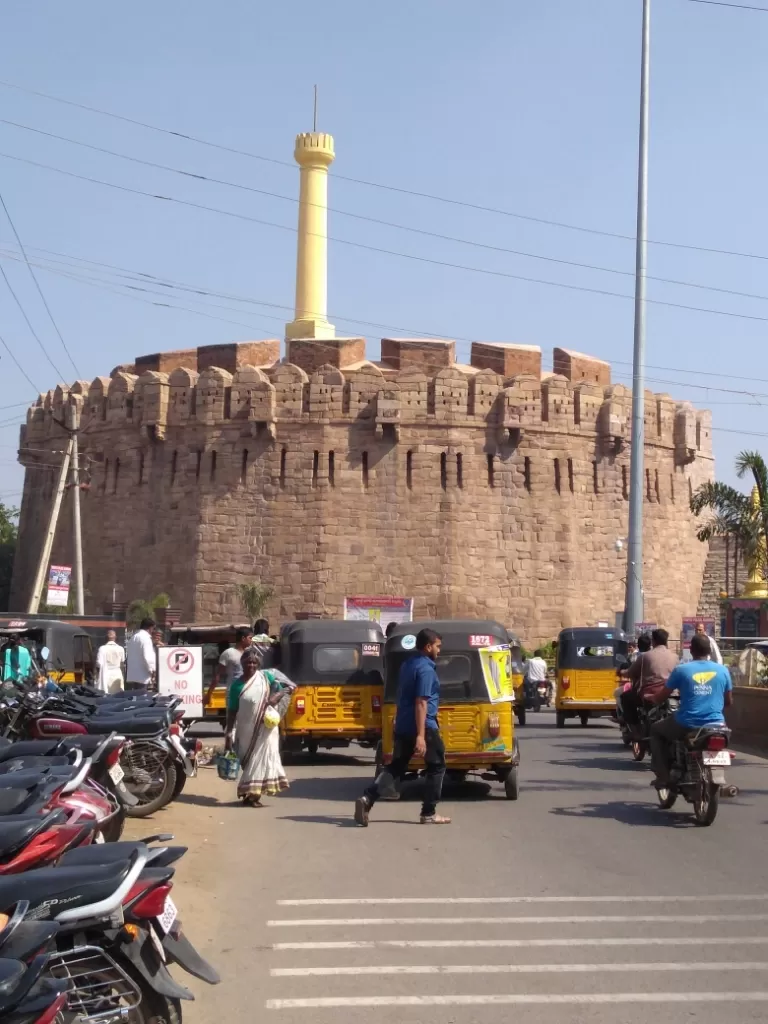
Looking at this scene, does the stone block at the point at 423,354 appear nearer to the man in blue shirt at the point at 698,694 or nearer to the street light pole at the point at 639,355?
the street light pole at the point at 639,355

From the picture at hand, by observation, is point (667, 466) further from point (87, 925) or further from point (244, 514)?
point (87, 925)

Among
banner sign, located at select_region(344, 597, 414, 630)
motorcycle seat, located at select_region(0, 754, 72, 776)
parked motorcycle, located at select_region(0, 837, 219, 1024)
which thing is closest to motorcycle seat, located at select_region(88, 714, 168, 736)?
motorcycle seat, located at select_region(0, 754, 72, 776)

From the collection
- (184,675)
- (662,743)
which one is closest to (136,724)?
(662,743)

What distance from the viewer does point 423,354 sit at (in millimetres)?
37219

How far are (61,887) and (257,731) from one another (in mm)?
6858

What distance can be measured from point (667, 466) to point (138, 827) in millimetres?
32767

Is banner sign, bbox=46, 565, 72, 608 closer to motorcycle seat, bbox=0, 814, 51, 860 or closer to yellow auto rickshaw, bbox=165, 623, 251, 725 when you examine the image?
yellow auto rickshaw, bbox=165, 623, 251, 725

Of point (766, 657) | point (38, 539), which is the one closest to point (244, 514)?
point (38, 539)

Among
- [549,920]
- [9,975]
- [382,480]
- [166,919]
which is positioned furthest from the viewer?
[382,480]

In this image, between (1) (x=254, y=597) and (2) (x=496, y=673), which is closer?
(2) (x=496, y=673)

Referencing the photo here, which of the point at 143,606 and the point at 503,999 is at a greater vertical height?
the point at 143,606

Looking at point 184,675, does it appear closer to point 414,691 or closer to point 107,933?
point 414,691

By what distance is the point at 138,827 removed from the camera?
8.93 m

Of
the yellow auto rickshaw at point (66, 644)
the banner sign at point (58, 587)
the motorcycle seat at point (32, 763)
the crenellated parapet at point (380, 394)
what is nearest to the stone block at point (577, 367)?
the crenellated parapet at point (380, 394)
